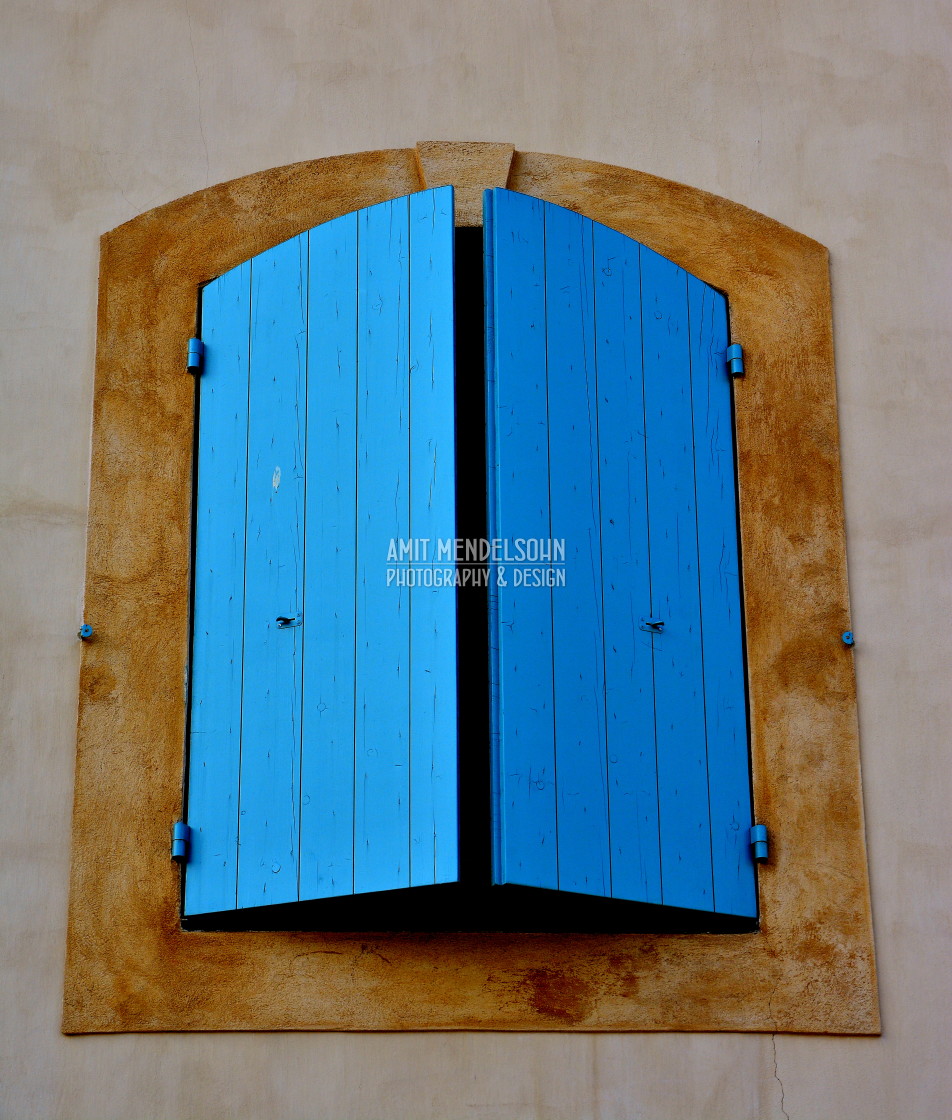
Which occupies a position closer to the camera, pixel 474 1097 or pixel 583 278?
pixel 474 1097

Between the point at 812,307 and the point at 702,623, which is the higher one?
the point at 812,307

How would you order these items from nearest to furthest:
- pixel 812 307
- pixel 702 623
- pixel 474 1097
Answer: pixel 474 1097
pixel 702 623
pixel 812 307

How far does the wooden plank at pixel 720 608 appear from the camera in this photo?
4.48 metres

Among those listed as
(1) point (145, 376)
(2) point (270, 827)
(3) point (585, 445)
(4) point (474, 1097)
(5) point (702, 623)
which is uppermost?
(1) point (145, 376)

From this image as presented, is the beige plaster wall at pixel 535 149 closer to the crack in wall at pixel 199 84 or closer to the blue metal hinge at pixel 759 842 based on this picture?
the crack in wall at pixel 199 84

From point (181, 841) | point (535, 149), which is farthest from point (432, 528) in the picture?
point (535, 149)

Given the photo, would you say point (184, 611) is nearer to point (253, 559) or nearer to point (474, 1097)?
point (253, 559)

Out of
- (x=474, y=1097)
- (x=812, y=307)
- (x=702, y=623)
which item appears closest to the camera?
(x=474, y=1097)

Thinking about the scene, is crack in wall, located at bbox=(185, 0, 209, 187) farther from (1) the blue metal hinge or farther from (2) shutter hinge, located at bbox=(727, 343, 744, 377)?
(1) the blue metal hinge

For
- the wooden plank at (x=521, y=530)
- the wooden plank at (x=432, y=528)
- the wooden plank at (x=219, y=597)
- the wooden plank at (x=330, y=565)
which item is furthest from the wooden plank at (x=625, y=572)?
the wooden plank at (x=219, y=597)

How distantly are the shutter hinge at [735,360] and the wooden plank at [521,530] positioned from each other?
702 mm

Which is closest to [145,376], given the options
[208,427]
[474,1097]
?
[208,427]

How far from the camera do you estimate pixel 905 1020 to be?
446 cm

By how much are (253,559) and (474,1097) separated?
5.57ft
